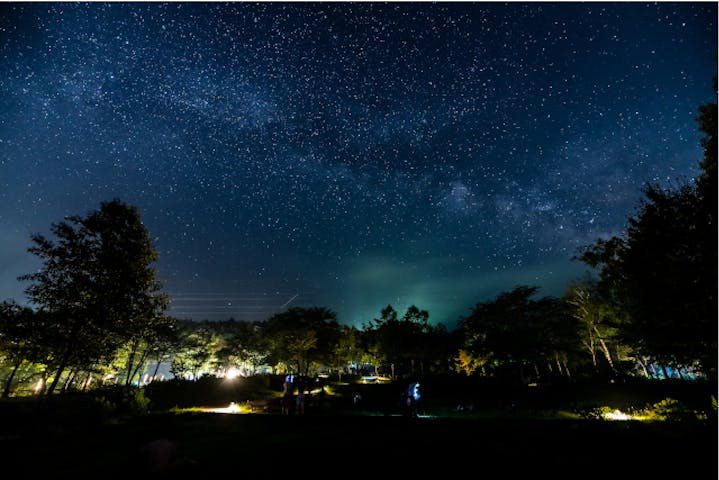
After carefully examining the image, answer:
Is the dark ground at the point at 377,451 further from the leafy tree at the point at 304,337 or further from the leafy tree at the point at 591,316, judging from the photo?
the leafy tree at the point at 591,316

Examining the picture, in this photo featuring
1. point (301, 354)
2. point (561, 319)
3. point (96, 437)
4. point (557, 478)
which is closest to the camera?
point (557, 478)

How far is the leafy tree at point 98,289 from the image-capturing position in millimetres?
18422

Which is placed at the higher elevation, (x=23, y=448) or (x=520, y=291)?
(x=520, y=291)

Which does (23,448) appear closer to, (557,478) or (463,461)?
(463,461)

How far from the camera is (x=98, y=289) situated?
1923 cm

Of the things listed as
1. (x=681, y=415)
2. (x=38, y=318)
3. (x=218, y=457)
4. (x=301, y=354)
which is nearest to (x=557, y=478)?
(x=218, y=457)

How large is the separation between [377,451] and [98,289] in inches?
765

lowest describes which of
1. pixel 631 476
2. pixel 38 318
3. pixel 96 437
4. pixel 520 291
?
pixel 631 476

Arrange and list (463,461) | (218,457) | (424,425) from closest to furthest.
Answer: (463,461) < (218,457) < (424,425)

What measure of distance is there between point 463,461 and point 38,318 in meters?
23.1

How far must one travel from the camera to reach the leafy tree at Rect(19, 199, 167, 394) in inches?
725

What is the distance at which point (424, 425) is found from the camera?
36.4ft

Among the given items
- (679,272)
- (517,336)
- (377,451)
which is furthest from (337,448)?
(517,336)

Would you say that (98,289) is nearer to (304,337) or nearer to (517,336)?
(304,337)
